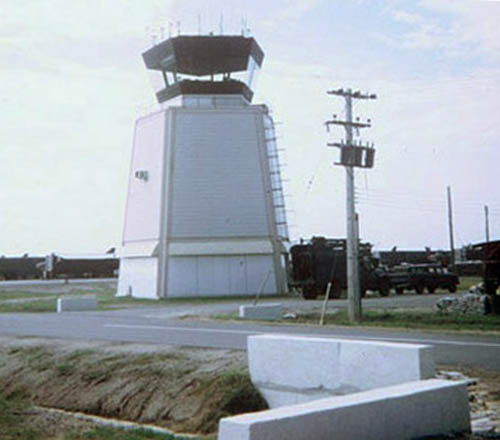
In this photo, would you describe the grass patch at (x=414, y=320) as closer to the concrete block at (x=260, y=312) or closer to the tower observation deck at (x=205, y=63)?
the concrete block at (x=260, y=312)

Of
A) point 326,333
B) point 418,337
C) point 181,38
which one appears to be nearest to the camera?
point 418,337

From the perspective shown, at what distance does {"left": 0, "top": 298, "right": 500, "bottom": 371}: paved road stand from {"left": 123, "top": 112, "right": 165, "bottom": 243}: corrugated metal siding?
52.9 feet

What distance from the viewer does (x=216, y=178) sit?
41844 millimetres

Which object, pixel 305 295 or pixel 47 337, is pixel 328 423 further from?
pixel 305 295

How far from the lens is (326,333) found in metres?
17.6

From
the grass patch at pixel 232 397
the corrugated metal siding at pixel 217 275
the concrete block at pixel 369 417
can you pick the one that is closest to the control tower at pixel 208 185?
the corrugated metal siding at pixel 217 275

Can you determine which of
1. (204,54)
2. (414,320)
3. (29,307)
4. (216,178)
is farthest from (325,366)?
(204,54)

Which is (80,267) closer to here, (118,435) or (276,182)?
(276,182)

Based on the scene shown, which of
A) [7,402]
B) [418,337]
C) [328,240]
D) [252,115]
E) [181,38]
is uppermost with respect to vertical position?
[181,38]

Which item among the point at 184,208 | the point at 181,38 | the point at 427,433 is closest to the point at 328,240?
the point at 184,208

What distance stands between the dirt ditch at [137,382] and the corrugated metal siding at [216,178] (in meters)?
25.4

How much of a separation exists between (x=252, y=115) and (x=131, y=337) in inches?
1055

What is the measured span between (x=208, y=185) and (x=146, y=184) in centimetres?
402

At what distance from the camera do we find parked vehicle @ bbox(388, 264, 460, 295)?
41.9 meters
